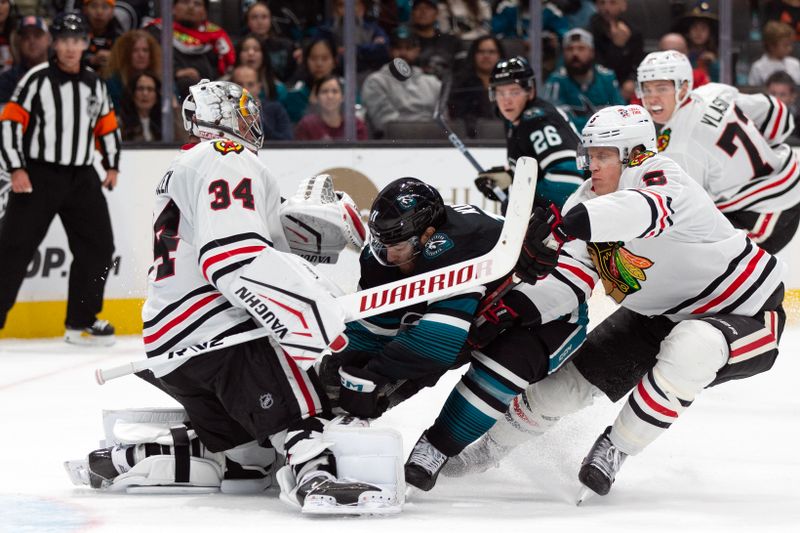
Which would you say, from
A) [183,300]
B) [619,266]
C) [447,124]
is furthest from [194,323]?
[447,124]

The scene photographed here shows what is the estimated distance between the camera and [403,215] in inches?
107

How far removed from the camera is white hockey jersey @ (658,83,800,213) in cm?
448

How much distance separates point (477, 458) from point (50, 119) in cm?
305

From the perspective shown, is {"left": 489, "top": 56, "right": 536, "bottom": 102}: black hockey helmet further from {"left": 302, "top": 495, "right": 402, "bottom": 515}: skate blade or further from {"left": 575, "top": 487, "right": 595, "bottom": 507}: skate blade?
{"left": 302, "top": 495, "right": 402, "bottom": 515}: skate blade

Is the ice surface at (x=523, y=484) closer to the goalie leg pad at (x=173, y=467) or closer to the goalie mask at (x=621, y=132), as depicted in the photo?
the goalie leg pad at (x=173, y=467)

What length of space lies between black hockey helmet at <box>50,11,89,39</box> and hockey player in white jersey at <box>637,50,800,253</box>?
7.72 feet

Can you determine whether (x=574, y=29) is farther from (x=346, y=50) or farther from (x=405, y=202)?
(x=405, y=202)

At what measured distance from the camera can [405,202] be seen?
8.98 ft

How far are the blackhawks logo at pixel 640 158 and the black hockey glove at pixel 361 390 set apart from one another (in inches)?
28.9

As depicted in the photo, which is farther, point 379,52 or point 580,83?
point 580,83

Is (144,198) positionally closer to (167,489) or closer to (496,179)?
(496,179)

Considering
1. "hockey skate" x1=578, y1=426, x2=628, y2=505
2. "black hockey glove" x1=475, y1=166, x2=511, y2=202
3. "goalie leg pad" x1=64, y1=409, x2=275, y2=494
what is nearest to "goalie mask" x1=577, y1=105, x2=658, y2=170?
"hockey skate" x1=578, y1=426, x2=628, y2=505

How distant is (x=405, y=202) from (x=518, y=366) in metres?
0.43

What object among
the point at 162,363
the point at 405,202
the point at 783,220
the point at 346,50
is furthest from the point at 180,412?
the point at 346,50
